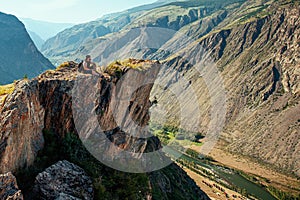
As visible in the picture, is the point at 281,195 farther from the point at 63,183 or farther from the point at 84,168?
the point at 63,183

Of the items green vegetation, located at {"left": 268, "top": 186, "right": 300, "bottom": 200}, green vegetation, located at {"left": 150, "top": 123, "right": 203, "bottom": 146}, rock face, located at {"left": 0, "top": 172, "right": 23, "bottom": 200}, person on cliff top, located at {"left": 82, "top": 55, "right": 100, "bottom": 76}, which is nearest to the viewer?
rock face, located at {"left": 0, "top": 172, "right": 23, "bottom": 200}

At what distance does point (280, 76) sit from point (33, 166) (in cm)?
19573

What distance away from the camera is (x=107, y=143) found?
21.6m

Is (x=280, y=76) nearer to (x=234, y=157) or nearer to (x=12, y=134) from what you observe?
(x=234, y=157)

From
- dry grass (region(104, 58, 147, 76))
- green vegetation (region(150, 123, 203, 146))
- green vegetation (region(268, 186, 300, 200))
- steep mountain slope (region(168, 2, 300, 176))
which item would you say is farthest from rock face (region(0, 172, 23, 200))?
steep mountain slope (region(168, 2, 300, 176))

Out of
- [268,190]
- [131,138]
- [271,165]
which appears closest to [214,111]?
[271,165]

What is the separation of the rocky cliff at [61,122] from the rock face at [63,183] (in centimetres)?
71

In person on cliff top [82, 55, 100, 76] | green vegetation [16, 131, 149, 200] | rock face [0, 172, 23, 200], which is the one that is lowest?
green vegetation [16, 131, 149, 200]

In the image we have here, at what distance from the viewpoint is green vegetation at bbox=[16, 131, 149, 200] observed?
50.7 ft

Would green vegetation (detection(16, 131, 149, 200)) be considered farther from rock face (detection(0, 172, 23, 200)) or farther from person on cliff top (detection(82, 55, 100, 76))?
person on cliff top (detection(82, 55, 100, 76))

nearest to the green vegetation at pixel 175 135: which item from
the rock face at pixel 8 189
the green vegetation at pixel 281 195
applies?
the green vegetation at pixel 281 195

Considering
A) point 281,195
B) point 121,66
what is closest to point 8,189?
point 121,66

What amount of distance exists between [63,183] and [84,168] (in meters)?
2.88

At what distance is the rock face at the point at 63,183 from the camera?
14.2 meters
